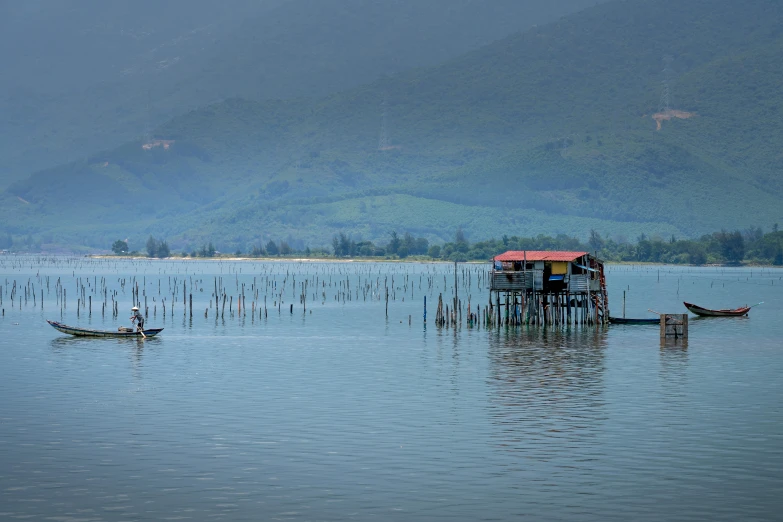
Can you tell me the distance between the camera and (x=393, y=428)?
41438 mm

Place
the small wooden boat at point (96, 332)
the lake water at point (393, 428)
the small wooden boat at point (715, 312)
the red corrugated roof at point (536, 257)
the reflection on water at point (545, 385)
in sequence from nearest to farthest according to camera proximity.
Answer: the lake water at point (393, 428), the reflection on water at point (545, 385), the small wooden boat at point (96, 332), the red corrugated roof at point (536, 257), the small wooden boat at point (715, 312)

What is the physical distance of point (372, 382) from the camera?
183 ft

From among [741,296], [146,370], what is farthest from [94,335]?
[741,296]

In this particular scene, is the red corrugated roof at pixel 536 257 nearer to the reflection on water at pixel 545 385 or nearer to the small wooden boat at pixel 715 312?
the reflection on water at pixel 545 385

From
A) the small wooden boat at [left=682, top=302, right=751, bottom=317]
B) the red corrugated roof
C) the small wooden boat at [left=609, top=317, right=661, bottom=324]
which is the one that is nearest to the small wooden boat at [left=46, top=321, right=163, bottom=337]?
the red corrugated roof

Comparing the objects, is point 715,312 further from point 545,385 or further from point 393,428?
point 393,428

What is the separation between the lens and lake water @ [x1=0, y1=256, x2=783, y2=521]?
30.5 meters

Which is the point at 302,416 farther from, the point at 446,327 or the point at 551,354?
the point at 446,327

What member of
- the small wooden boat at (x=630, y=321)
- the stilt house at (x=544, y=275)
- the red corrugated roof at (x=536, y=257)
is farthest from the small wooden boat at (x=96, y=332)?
the small wooden boat at (x=630, y=321)

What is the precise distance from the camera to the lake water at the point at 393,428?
30.5 m

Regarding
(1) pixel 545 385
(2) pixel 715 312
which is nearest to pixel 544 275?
(2) pixel 715 312

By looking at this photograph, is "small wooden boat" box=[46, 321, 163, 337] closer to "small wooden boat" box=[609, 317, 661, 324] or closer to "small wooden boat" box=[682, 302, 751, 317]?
"small wooden boat" box=[609, 317, 661, 324]

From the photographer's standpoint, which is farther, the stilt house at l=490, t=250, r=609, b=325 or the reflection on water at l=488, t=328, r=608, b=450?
the stilt house at l=490, t=250, r=609, b=325

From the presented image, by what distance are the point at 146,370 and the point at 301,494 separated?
30.7 meters
